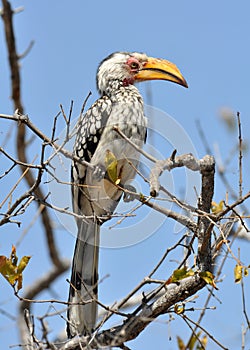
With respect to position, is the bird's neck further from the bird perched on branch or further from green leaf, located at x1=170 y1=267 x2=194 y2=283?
green leaf, located at x1=170 y1=267 x2=194 y2=283

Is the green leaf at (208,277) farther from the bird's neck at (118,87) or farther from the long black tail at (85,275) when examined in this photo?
the bird's neck at (118,87)

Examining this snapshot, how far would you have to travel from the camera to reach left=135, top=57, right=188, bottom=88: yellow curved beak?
13.9ft

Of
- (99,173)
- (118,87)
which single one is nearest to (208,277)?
(99,173)

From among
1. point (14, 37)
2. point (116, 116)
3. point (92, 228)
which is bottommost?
point (92, 228)

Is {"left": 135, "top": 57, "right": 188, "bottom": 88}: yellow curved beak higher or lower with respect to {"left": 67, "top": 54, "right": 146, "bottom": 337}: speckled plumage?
higher

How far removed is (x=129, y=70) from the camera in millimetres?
4473

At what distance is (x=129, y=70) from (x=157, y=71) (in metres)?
0.18

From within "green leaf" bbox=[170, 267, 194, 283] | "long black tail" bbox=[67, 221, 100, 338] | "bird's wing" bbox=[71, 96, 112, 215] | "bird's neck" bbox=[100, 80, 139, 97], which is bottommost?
"green leaf" bbox=[170, 267, 194, 283]

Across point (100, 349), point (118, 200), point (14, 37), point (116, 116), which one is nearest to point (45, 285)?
point (14, 37)

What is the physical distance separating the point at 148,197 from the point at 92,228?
3.50 feet

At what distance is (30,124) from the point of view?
9.60 feet

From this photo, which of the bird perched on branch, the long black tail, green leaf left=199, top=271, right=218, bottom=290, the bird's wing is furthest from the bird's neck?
green leaf left=199, top=271, right=218, bottom=290

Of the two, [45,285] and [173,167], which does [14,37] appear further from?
[173,167]

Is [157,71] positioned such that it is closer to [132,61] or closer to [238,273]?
[132,61]
